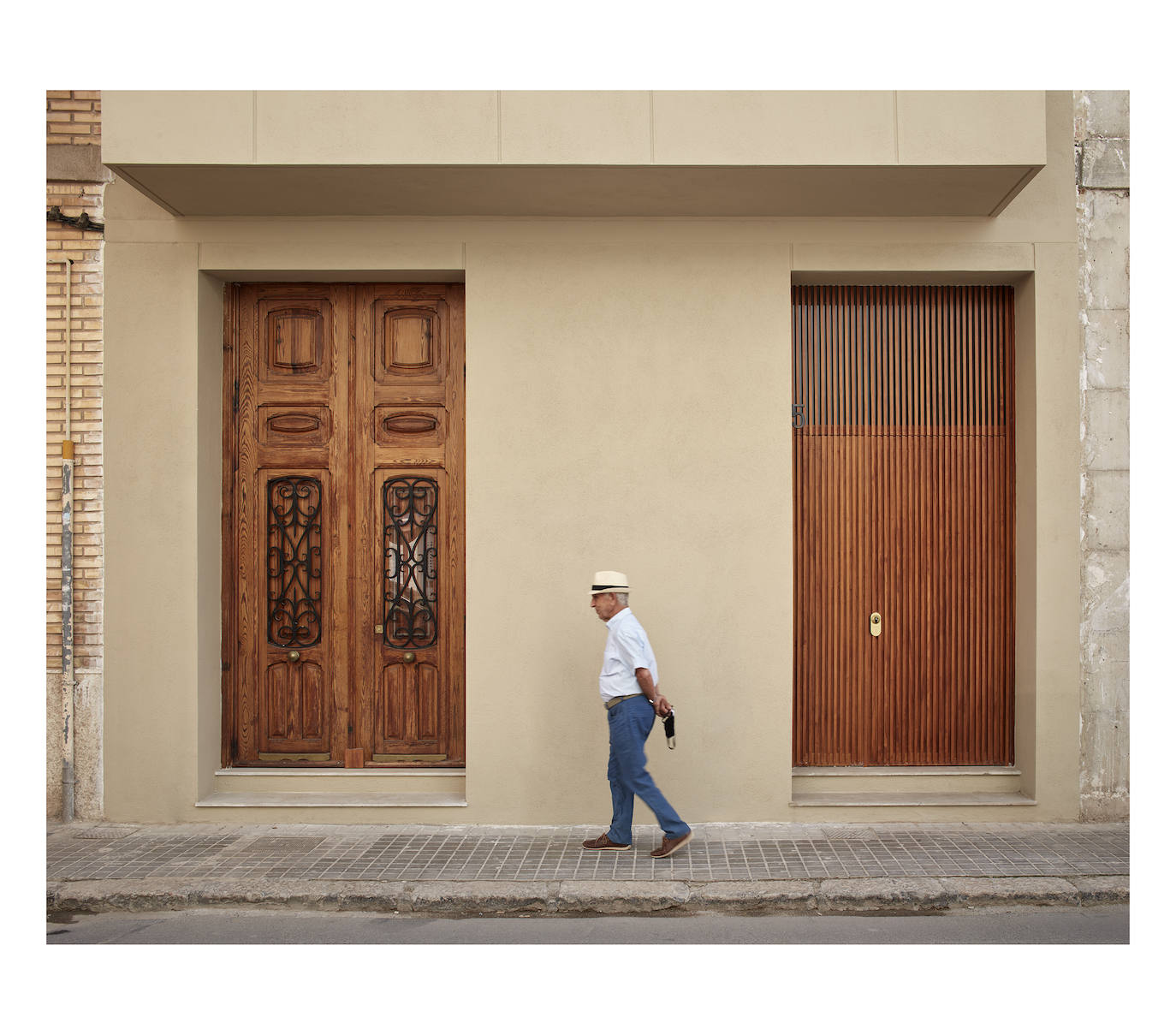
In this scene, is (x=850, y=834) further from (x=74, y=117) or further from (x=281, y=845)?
(x=74, y=117)

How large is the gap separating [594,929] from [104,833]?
12.8 ft

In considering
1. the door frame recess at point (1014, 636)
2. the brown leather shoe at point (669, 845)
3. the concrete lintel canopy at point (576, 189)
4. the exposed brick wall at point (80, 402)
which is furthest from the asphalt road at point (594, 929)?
the concrete lintel canopy at point (576, 189)

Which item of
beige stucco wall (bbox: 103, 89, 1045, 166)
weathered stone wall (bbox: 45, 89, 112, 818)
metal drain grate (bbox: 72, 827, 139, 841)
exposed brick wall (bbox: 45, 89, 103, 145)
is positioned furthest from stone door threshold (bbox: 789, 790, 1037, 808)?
exposed brick wall (bbox: 45, 89, 103, 145)

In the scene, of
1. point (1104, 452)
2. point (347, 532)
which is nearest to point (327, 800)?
point (347, 532)

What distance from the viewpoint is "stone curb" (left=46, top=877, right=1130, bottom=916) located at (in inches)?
217

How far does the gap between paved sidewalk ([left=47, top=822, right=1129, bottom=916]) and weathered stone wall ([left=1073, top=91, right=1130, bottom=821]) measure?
90 cm

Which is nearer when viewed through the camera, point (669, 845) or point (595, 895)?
point (595, 895)

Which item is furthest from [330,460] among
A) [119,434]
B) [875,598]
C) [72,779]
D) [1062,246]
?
[1062,246]

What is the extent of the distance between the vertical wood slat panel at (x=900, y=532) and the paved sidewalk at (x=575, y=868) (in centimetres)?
86

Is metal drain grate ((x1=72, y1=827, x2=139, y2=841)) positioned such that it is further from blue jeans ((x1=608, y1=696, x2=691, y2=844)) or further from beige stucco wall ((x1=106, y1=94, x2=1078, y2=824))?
blue jeans ((x1=608, y1=696, x2=691, y2=844))

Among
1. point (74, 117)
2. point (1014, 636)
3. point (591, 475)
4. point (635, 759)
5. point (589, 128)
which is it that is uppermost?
point (74, 117)

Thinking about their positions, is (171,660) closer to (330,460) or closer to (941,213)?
(330,460)

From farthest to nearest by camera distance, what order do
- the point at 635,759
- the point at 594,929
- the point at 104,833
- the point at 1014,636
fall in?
1. the point at 1014,636
2. the point at 104,833
3. the point at 635,759
4. the point at 594,929

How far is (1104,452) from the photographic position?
7.09 metres
